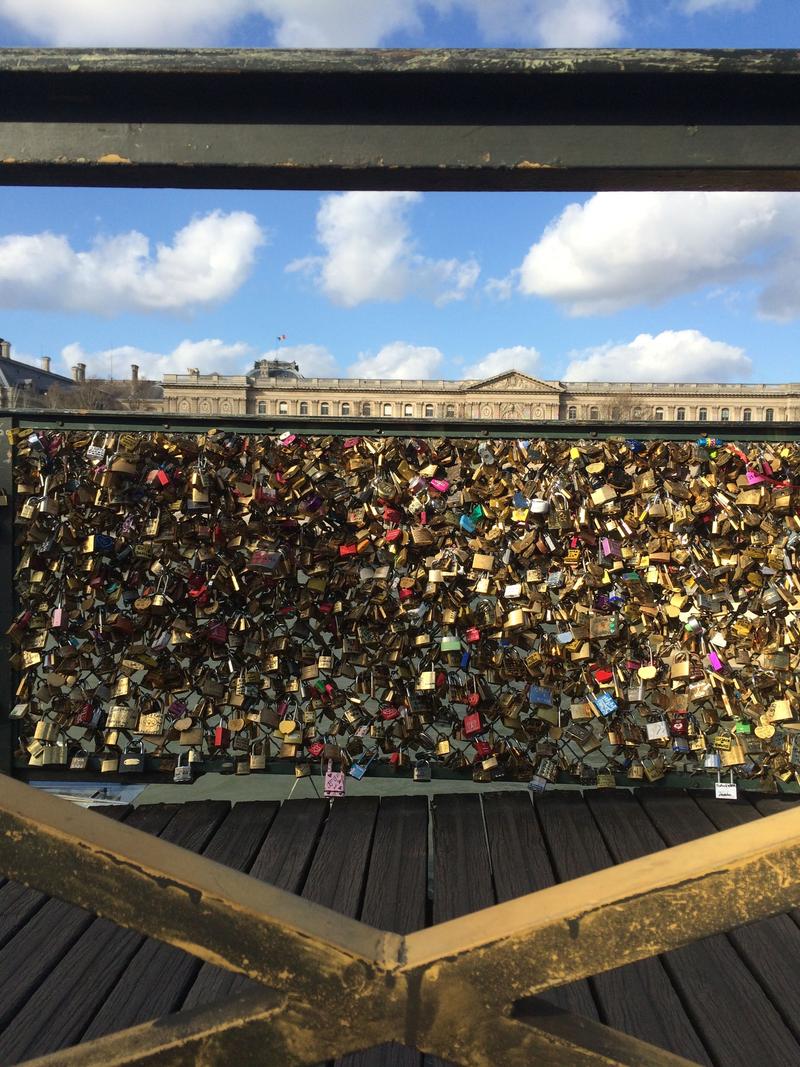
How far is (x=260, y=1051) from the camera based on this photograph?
751mm

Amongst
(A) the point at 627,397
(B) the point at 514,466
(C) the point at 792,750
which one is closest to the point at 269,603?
(B) the point at 514,466

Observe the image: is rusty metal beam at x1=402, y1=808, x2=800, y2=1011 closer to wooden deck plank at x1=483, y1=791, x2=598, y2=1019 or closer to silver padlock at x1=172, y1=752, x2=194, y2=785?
wooden deck plank at x1=483, y1=791, x2=598, y2=1019

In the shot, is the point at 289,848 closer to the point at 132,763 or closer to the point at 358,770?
the point at 358,770

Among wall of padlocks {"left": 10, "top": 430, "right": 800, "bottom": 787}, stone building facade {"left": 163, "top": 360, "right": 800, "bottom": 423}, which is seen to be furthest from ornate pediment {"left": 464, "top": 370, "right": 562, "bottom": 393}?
wall of padlocks {"left": 10, "top": 430, "right": 800, "bottom": 787}

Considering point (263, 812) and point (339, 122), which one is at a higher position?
point (339, 122)

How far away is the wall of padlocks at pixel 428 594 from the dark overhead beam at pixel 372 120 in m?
1.81

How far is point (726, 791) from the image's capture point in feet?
8.66

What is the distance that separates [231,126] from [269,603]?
2014mm

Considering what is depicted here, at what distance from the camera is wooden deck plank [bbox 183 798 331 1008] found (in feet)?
6.63

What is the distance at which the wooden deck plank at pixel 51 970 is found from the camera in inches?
58.0

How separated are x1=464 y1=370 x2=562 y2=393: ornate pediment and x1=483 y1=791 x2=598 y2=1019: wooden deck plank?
7359 centimetres

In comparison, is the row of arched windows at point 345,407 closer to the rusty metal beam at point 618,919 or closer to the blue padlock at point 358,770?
the blue padlock at point 358,770

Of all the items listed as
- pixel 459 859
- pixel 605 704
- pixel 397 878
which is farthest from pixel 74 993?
pixel 605 704

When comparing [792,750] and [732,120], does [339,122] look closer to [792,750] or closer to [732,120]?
[732,120]
